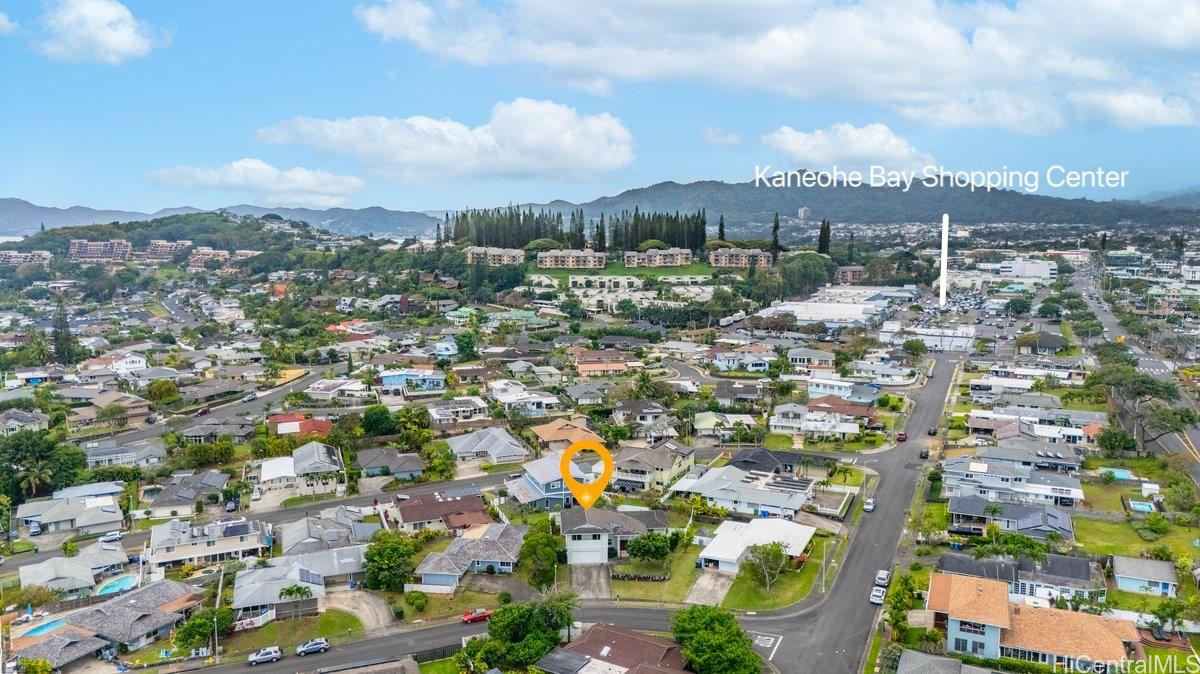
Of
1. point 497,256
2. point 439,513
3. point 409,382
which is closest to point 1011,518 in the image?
point 439,513

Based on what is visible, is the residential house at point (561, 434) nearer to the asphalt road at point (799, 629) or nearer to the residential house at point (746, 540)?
the residential house at point (746, 540)

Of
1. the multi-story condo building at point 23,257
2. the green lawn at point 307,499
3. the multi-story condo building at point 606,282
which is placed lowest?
the green lawn at point 307,499

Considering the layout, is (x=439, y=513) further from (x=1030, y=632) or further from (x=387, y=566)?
(x=1030, y=632)

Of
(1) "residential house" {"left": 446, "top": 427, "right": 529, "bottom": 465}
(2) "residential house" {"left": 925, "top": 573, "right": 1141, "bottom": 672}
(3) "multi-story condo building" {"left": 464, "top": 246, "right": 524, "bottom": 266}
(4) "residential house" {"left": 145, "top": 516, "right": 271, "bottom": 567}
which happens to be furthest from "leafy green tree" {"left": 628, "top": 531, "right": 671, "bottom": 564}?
(3) "multi-story condo building" {"left": 464, "top": 246, "right": 524, "bottom": 266}

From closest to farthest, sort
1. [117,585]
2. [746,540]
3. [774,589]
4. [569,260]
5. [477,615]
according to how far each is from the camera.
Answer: [477,615] < [774,589] < [117,585] < [746,540] < [569,260]

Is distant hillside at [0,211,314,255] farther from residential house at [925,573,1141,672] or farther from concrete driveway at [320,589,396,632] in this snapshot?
residential house at [925,573,1141,672]

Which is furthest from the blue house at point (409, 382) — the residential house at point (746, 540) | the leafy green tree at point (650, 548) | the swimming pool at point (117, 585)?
the leafy green tree at point (650, 548)
